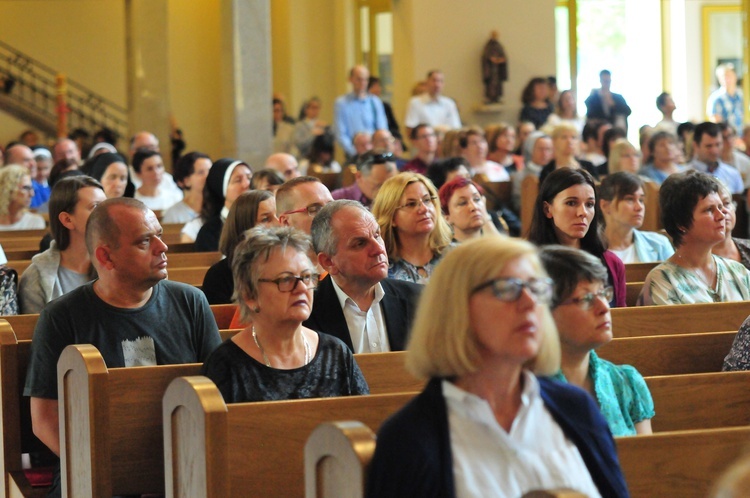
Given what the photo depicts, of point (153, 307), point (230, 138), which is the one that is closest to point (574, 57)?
point (230, 138)

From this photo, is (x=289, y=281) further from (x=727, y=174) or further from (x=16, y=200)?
(x=727, y=174)

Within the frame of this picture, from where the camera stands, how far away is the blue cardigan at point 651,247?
5.74 m

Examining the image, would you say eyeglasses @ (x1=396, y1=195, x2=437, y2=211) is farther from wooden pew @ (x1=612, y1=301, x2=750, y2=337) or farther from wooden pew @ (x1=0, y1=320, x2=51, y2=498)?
wooden pew @ (x1=0, y1=320, x2=51, y2=498)

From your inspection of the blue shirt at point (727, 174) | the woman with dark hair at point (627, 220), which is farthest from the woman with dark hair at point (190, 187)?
the blue shirt at point (727, 174)

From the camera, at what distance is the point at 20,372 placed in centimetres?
346

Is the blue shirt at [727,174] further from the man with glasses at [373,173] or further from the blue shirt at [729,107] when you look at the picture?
the blue shirt at [729,107]

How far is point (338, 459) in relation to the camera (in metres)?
2.12

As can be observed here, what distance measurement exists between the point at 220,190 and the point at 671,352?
319 centimetres

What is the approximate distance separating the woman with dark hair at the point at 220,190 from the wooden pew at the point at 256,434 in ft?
11.4

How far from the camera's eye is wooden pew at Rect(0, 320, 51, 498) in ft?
11.1

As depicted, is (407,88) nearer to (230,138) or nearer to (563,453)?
(230,138)

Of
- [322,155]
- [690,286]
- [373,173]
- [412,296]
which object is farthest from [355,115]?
[412,296]

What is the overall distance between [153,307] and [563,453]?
170 cm

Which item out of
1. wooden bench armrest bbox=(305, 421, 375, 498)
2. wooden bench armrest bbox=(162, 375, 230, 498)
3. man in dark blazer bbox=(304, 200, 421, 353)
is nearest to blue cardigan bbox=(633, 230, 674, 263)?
man in dark blazer bbox=(304, 200, 421, 353)
